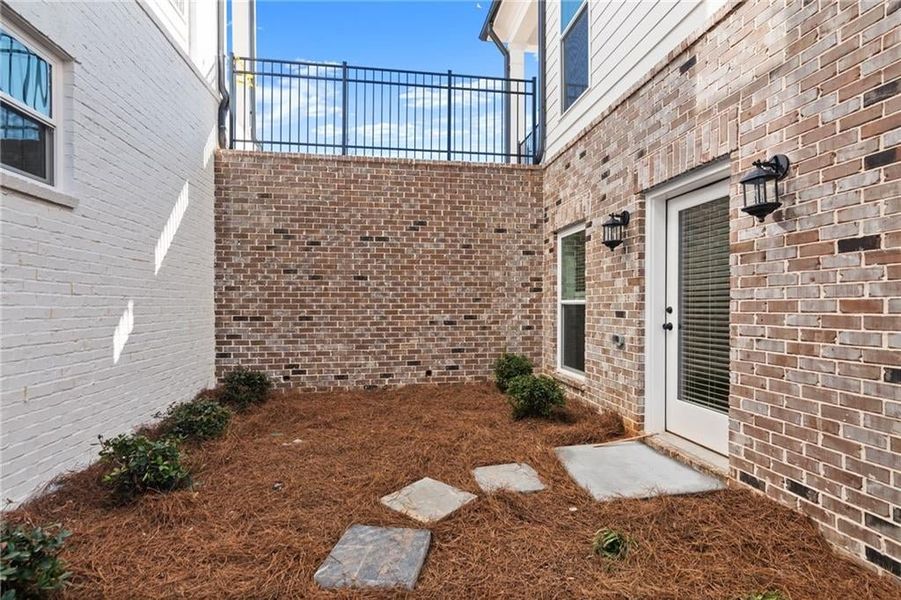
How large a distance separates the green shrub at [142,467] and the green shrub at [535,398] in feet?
9.28

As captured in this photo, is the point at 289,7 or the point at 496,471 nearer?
the point at 496,471

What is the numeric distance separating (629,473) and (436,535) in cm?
149

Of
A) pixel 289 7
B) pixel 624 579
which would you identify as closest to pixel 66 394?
pixel 624 579

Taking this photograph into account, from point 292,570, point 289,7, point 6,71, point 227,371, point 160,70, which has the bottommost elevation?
point 292,570

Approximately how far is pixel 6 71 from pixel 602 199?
177 inches

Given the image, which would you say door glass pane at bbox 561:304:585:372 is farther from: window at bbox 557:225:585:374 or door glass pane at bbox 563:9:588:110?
door glass pane at bbox 563:9:588:110

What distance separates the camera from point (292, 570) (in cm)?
204

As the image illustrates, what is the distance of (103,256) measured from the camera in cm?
333

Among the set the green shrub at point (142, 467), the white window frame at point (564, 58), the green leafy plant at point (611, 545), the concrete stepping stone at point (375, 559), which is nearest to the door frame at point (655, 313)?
the green leafy plant at point (611, 545)

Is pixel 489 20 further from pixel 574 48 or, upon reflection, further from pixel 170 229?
pixel 170 229

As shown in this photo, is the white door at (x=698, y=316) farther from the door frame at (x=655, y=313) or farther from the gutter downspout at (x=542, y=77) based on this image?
the gutter downspout at (x=542, y=77)

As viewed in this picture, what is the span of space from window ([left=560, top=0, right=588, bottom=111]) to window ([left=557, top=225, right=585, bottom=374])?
164cm

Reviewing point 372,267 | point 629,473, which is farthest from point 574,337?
point 372,267

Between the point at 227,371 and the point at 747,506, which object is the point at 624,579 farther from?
the point at 227,371
